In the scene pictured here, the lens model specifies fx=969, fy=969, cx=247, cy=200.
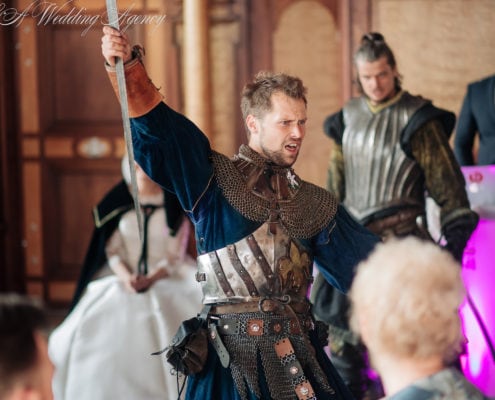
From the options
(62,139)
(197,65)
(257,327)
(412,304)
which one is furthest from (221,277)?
(62,139)

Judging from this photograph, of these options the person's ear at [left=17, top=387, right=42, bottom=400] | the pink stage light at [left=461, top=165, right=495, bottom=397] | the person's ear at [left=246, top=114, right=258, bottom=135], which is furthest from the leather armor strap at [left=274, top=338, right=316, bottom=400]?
the pink stage light at [left=461, top=165, right=495, bottom=397]

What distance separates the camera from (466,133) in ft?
14.9

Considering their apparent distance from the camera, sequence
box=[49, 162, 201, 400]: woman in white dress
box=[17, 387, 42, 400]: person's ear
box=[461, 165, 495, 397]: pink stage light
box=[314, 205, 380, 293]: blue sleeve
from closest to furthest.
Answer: box=[17, 387, 42, 400]: person's ear < box=[314, 205, 380, 293]: blue sleeve < box=[461, 165, 495, 397]: pink stage light < box=[49, 162, 201, 400]: woman in white dress

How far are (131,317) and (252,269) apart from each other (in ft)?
6.07

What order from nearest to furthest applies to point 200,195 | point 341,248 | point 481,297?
point 200,195
point 341,248
point 481,297

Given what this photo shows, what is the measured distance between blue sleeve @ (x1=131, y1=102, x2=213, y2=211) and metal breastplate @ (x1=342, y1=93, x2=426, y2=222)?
129cm

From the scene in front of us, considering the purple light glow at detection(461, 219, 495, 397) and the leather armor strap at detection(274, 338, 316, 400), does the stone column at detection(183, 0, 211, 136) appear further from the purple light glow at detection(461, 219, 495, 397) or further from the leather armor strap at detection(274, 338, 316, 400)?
the leather armor strap at detection(274, 338, 316, 400)

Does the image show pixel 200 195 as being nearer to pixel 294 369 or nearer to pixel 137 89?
pixel 137 89

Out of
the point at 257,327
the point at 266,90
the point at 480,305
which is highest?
the point at 266,90

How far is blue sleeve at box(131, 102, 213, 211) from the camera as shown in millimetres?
2512

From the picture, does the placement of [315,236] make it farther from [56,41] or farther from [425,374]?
[56,41]

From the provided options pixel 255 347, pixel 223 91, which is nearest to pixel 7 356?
pixel 255 347

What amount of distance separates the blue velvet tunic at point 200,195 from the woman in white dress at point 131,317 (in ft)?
5.12

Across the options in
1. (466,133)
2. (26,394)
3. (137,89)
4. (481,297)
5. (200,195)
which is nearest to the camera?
(26,394)
